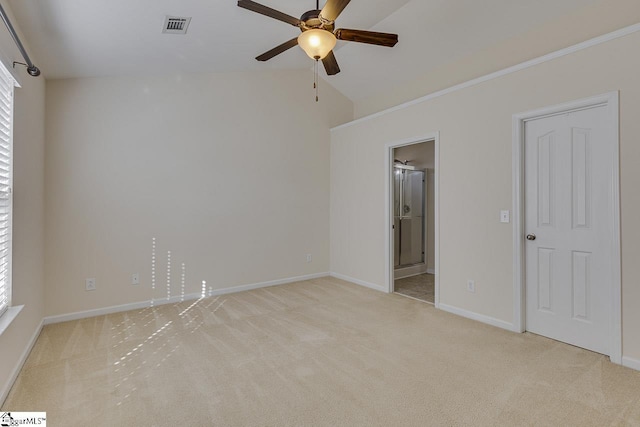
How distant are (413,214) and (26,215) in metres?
5.12

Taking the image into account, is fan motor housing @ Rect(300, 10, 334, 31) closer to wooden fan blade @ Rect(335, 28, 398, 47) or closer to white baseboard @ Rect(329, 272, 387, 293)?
wooden fan blade @ Rect(335, 28, 398, 47)

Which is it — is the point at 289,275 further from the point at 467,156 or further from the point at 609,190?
the point at 609,190

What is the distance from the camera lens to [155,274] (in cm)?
392

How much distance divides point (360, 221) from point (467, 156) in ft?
6.08

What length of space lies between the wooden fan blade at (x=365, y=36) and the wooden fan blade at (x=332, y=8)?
0.78ft

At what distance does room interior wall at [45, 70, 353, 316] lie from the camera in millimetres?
3451

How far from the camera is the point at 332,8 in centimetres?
214

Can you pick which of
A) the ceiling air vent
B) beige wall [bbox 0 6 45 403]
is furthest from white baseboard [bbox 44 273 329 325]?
the ceiling air vent

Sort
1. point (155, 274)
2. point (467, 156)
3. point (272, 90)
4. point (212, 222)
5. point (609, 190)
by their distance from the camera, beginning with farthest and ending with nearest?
point (272, 90) < point (212, 222) < point (155, 274) < point (467, 156) < point (609, 190)

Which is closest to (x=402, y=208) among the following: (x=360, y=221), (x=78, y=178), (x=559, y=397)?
(x=360, y=221)

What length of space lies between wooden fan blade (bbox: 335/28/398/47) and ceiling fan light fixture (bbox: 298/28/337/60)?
16cm

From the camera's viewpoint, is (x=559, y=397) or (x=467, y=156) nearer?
(x=559, y=397)

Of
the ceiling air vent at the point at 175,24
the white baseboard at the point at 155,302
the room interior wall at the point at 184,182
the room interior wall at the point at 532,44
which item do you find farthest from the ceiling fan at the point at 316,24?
the white baseboard at the point at 155,302

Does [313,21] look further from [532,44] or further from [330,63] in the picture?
[532,44]
